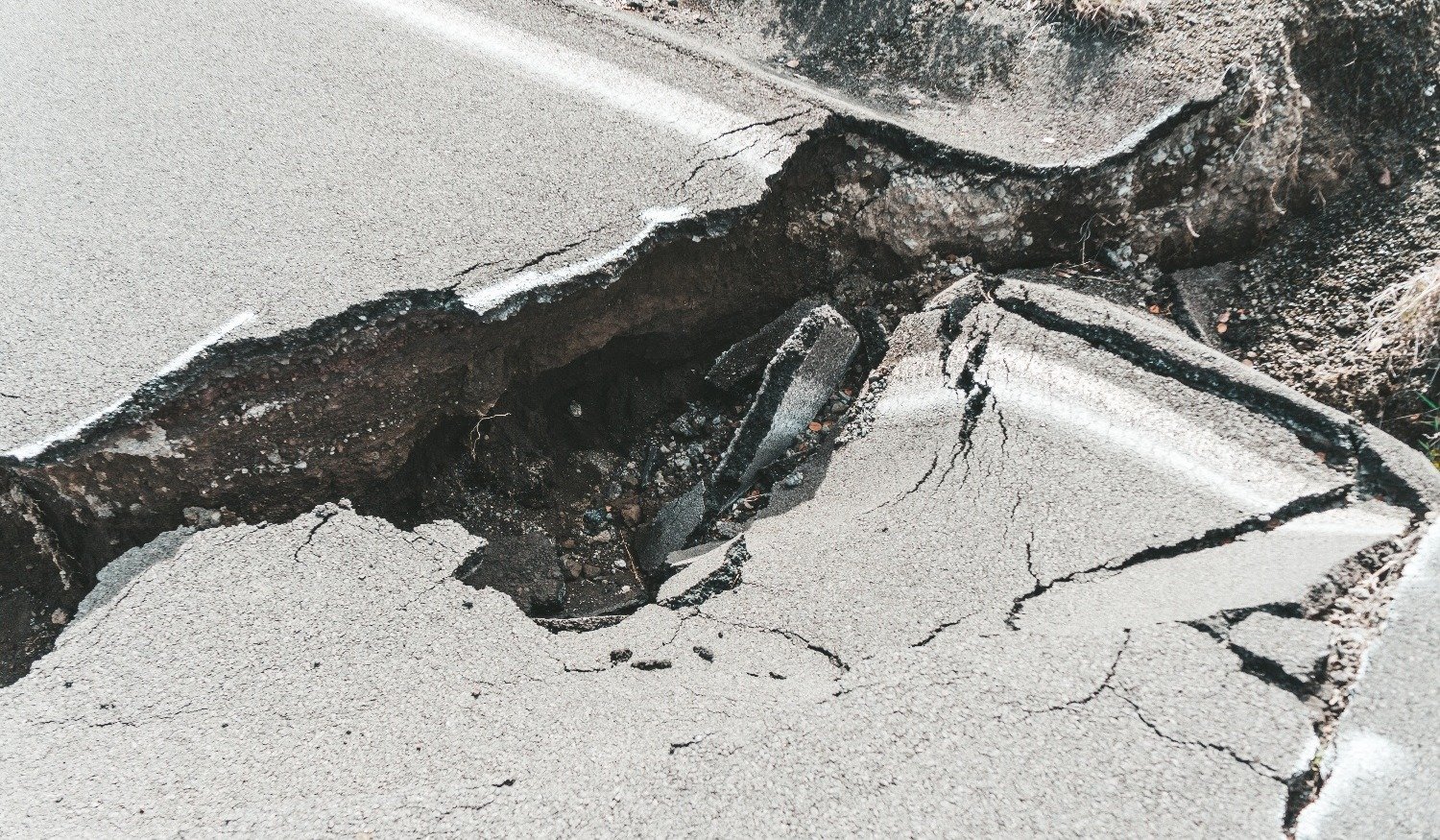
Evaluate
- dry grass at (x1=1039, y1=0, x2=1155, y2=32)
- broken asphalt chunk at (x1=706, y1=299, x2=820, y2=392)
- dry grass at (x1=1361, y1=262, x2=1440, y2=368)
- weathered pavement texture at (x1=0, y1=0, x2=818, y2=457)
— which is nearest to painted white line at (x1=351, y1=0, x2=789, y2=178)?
weathered pavement texture at (x1=0, y1=0, x2=818, y2=457)

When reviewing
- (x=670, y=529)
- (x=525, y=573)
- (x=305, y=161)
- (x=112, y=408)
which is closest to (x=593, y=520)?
(x=670, y=529)

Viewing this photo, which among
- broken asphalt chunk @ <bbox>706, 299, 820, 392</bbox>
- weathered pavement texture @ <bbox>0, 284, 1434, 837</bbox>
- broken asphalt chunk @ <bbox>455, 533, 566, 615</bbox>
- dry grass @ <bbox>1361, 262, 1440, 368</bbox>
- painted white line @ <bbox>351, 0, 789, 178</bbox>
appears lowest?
broken asphalt chunk @ <bbox>455, 533, 566, 615</bbox>

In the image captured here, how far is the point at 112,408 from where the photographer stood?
307 centimetres

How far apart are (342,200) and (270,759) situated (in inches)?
94.9

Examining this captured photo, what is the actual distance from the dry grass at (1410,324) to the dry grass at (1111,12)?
5.75 ft

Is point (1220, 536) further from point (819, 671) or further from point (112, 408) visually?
point (112, 408)

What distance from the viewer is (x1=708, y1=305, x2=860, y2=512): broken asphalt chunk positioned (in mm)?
3930

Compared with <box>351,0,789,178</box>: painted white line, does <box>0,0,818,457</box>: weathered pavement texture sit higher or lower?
lower

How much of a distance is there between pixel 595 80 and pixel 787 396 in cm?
200

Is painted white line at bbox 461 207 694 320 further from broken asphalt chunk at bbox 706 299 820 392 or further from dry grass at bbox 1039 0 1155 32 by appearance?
dry grass at bbox 1039 0 1155 32

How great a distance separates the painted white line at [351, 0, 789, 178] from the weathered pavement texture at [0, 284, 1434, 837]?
1801 millimetres

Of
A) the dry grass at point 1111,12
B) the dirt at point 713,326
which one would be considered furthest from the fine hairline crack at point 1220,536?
the dry grass at point 1111,12

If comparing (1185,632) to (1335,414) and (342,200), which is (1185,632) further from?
(342,200)

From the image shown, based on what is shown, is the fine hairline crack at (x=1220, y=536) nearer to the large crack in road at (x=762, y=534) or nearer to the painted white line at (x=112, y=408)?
the large crack in road at (x=762, y=534)
